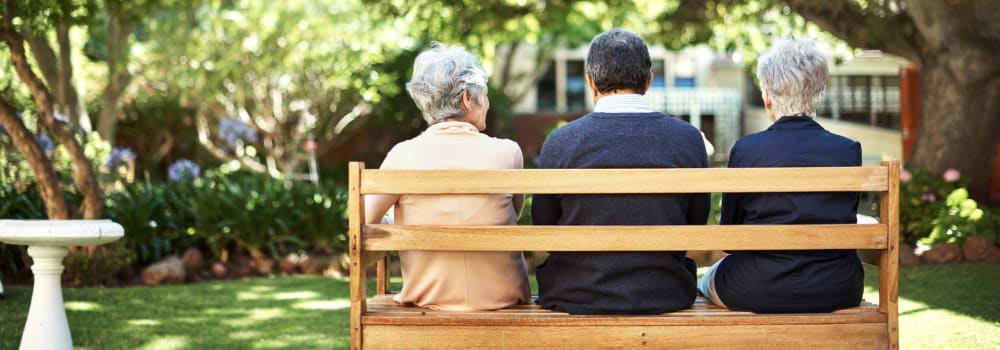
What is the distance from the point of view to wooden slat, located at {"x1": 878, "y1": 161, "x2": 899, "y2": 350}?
317 centimetres

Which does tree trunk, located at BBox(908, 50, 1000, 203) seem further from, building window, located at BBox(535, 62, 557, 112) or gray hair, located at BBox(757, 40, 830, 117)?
building window, located at BBox(535, 62, 557, 112)

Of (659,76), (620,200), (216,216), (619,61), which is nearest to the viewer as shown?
(620,200)

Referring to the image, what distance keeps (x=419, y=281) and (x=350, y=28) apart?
10.3 meters

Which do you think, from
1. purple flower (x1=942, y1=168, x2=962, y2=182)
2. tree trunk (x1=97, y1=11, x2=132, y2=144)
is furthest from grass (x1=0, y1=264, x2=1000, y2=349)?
tree trunk (x1=97, y1=11, x2=132, y2=144)

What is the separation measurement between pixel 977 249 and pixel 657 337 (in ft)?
17.9

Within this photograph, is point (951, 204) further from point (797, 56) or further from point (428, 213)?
point (428, 213)

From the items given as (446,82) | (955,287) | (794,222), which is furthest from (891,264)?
(955,287)

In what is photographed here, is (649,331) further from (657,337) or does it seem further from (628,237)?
(628,237)

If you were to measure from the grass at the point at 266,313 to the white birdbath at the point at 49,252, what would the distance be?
1011mm

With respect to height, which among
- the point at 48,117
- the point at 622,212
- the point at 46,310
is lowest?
the point at 46,310

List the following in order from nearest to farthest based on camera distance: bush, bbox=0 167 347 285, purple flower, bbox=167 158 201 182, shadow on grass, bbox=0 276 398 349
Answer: shadow on grass, bbox=0 276 398 349, bush, bbox=0 167 347 285, purple flower, bbox=167 158 201 182

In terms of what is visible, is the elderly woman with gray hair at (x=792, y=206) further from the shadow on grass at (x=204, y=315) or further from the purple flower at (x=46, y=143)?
the purple flower at (x=46, y=143)

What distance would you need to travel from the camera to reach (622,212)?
330 centimetres

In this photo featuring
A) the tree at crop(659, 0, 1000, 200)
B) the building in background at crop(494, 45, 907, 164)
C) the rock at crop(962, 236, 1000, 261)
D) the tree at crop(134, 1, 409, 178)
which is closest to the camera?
the rock at crop(962, 236, 1000, 261)
